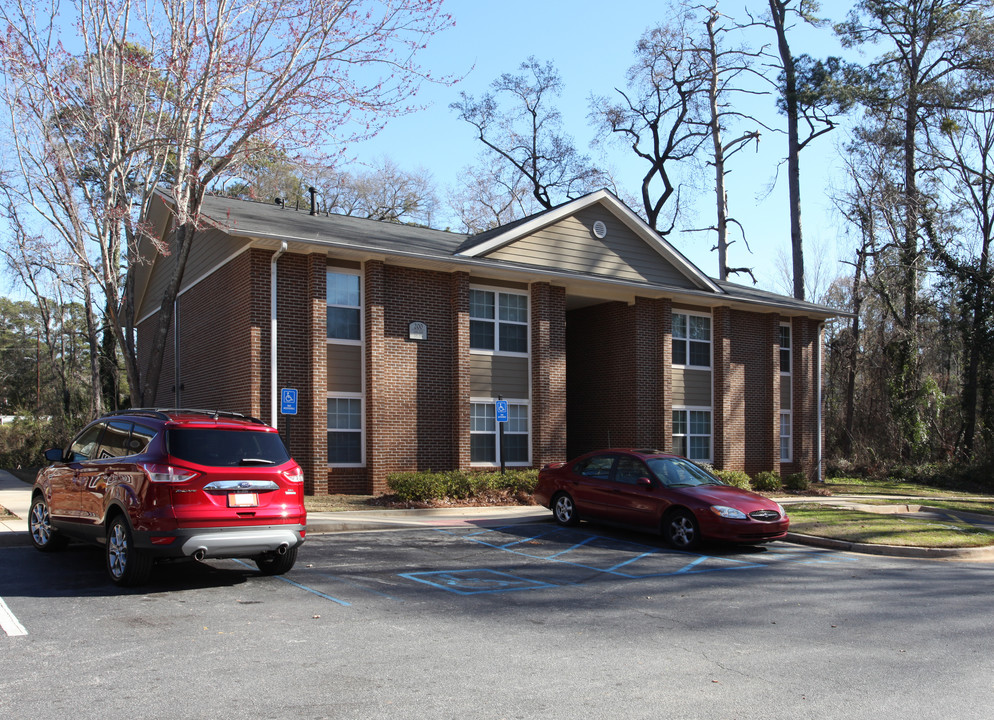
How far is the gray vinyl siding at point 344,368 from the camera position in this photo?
60.2 feet

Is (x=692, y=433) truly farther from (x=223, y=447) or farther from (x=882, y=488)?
(x=223, y=447)

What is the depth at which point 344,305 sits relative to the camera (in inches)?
733

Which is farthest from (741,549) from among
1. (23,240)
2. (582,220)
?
(23,240)

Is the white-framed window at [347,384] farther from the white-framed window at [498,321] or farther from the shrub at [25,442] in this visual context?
the shrub at [25,442]

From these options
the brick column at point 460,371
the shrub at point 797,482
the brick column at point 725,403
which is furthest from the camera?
the shrub at point 797,482

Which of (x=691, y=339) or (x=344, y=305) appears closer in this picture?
(x=344, y=305)

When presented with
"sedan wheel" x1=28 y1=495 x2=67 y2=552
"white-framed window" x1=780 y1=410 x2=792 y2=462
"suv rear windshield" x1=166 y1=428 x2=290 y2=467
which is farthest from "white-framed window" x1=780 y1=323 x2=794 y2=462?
"sedan wheel" x1=28 y1=495 x2=67 y2=552

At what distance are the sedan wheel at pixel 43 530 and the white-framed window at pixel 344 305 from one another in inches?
336

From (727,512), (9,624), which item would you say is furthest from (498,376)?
(9,624)

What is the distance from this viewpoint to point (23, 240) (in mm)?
25297

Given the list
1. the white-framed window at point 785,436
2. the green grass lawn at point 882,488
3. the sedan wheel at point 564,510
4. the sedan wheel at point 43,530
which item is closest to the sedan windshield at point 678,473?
the sedan wheel at point 564,510

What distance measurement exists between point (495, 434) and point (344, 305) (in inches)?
203

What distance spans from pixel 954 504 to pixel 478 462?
41.6 feet

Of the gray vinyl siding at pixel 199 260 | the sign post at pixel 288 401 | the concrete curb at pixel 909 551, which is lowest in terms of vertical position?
the concrete curb at pixel 909 551
